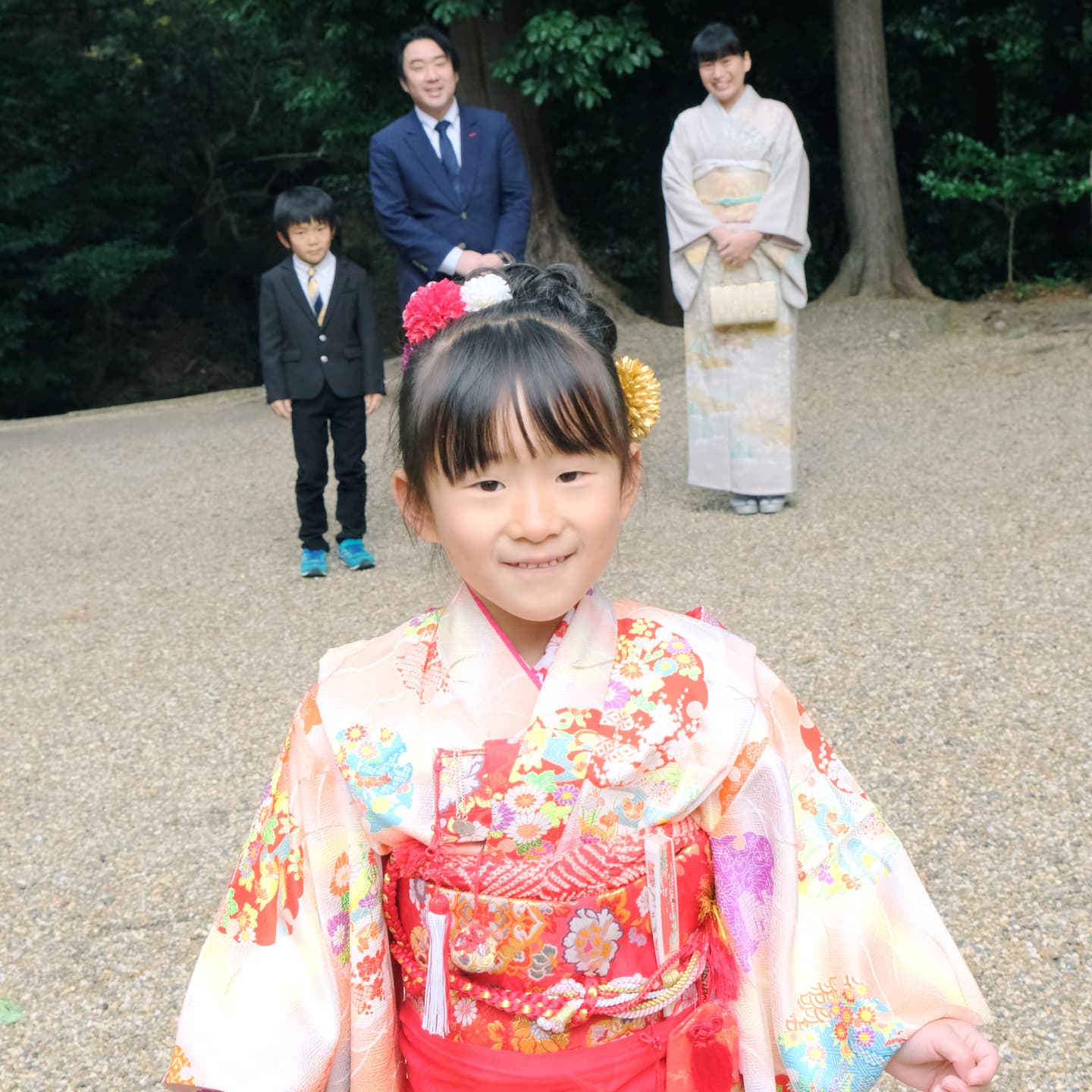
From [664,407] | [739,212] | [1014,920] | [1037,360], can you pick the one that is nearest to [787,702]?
[1014,920]

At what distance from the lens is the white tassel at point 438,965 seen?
1.29m

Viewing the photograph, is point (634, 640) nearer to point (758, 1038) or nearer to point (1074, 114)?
point (758, 1038)

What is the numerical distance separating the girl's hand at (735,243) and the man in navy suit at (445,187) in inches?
32.3

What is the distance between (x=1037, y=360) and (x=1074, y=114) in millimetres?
3908

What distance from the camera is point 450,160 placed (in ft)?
18.2

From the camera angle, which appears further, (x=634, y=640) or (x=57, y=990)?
(x=57, y=990)

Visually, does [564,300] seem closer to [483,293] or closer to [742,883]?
[483,293]

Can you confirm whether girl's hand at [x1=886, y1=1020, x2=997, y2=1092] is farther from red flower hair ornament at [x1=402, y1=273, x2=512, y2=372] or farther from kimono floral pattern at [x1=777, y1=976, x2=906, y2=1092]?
red flower hair ornament at [x1=402, y1=273, x2=512, y2=372]

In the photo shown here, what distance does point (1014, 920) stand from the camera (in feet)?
8.30

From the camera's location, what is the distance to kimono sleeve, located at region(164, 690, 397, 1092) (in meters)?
1.34

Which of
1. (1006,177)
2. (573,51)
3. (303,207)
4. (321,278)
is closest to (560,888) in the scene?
(303,207)

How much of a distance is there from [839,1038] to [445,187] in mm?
4716

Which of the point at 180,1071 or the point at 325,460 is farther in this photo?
the point at 325,460

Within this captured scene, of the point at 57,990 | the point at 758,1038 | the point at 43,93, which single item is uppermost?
the point at 43,93
